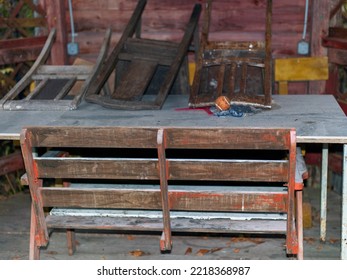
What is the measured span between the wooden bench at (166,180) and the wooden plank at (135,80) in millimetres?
1316

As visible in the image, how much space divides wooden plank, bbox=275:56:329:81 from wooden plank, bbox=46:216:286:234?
286 cm

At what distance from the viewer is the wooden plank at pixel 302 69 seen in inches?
274

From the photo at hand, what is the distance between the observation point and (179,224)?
4.47 metres

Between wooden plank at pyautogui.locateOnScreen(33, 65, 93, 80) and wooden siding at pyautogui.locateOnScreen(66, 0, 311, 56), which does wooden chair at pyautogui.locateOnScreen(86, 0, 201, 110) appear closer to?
wooden plank at pyautogui.locateOnScreen(33, 65, 93, 80)

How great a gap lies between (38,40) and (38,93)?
4.23 ft

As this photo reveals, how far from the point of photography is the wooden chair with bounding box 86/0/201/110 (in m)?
5.68

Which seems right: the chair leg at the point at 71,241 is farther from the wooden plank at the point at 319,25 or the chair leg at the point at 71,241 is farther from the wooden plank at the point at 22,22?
the wooden plank at the point at 319,25

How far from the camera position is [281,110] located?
538 cm

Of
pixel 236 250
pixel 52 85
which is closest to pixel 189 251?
pixel 236 250

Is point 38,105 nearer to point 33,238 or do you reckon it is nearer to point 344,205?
point 33,238

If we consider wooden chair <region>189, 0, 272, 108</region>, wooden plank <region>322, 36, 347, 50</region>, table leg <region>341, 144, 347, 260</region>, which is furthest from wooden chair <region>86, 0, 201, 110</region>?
table leg <region>341, 144, 347, 260</region>

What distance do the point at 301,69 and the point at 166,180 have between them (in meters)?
3.18

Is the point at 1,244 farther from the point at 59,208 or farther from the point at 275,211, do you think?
the point at 275,211
